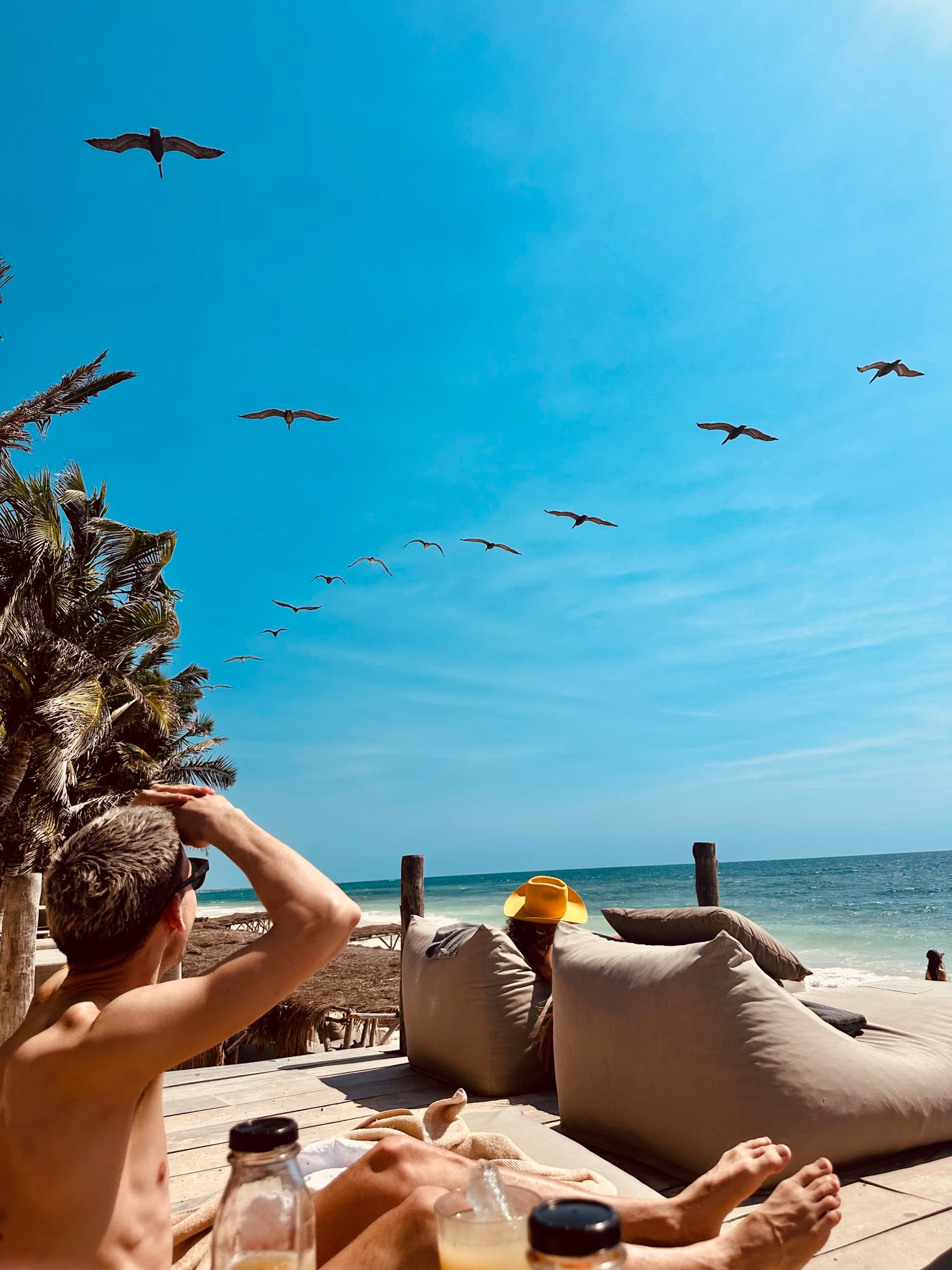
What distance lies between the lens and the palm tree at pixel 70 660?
12156 mm

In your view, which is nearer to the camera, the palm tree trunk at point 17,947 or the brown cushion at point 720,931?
the brown cushion at point 720,931

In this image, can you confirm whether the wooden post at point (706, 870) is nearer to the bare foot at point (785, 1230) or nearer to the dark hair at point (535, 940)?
the dark hair at point (535, 940)

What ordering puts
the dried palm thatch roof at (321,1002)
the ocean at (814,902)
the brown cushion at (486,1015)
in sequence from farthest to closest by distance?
the ocean at (814,902)
the dried palm thatch roof at (321,1002)
the brown cushion at (486,1015)

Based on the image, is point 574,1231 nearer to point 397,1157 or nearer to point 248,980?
point 248,980

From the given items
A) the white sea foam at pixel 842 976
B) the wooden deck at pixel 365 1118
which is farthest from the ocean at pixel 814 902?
the wooden deck at pixel 365 1118

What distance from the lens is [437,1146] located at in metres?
2.13

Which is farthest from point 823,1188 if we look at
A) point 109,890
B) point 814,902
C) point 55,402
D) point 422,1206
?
point 814,902

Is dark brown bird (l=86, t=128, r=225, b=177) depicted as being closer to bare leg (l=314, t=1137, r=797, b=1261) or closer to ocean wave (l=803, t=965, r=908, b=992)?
bare leg (l=314, t=1137, r=797, b=1261)

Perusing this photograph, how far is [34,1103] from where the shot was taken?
49.9 inches

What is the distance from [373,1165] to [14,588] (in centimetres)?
1315

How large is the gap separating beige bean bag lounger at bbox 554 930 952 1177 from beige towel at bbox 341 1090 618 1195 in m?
0.46

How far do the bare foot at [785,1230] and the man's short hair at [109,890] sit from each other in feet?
3.98

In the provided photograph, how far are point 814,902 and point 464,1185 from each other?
37915 mm

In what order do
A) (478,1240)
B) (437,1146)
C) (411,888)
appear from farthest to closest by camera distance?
(411,888)
(437,1146)
(478,1240)
